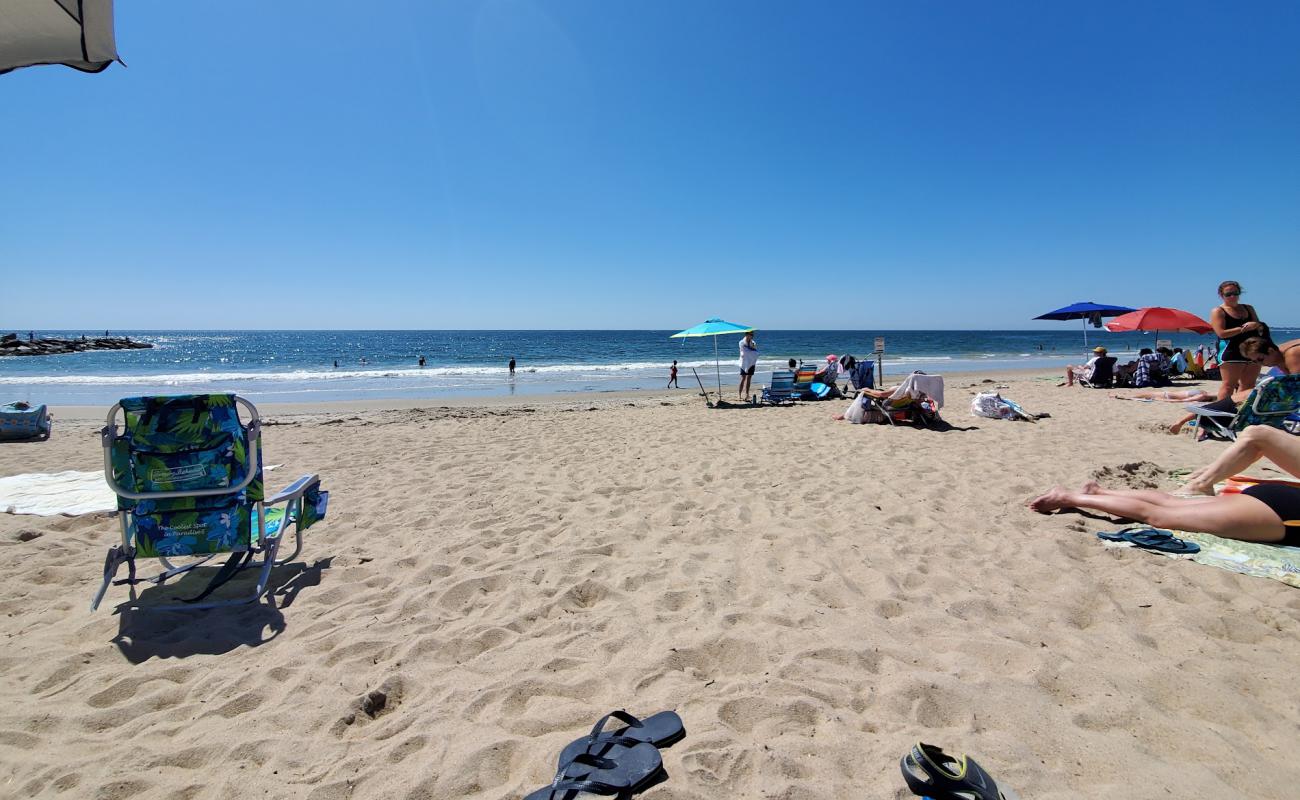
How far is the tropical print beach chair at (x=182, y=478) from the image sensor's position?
9.35ft

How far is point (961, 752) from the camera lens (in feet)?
5.88

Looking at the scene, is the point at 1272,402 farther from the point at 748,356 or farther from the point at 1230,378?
the point at 748,356

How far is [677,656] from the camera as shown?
7.83 ft

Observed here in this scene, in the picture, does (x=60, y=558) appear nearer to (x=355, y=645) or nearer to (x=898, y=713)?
(x=355, y=645)

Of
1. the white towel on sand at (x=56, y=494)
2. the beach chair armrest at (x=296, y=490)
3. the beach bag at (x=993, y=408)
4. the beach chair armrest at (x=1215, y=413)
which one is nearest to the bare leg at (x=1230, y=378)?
the beach chair armrest at (x=1215, y=413)

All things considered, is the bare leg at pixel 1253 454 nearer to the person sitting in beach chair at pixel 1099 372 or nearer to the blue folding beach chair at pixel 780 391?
the blue folding beach chair at pixel 780 391

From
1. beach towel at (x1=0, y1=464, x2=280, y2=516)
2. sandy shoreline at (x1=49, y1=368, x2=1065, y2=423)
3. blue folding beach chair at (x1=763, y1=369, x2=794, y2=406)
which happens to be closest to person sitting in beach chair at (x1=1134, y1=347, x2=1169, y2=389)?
sandy shoreline at (x1=49, y1=368, x2=1065, y2=423)

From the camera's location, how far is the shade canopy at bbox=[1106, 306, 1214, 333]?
511 inches

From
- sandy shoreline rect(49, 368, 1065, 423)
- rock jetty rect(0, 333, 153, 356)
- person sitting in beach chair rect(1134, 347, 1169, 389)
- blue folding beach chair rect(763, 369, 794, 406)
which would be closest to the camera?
blue folding beach chair rect(763, 369, 794, 406)

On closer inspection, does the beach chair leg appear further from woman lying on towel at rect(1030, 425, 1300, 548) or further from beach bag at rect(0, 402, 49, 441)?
beach bag at rect(0, 402, 49, 441)

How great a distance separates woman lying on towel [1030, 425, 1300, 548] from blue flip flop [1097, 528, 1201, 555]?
11 cm

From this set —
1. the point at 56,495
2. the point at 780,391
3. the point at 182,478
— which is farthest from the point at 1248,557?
the point at 780,391

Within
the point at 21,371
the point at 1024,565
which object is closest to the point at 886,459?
the point at 1024,565

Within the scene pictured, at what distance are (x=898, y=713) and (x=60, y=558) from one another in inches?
191
